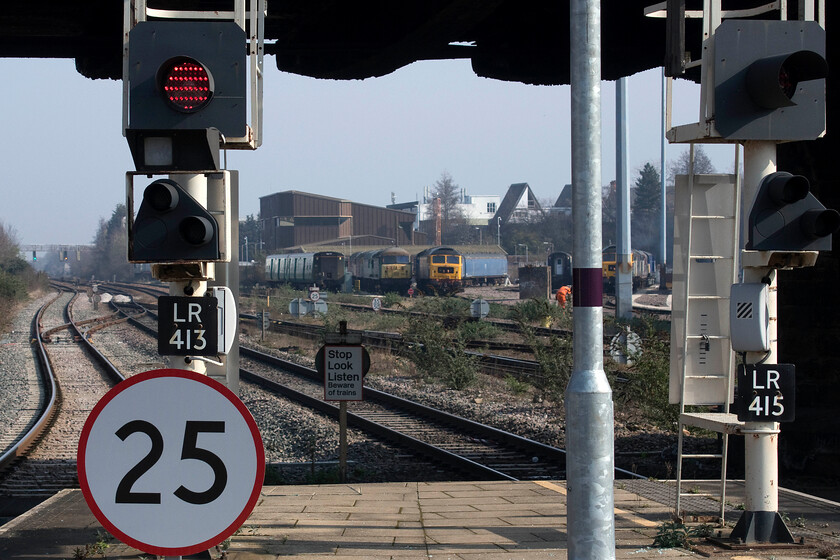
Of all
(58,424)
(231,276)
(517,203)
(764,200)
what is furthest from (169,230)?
(517,203)

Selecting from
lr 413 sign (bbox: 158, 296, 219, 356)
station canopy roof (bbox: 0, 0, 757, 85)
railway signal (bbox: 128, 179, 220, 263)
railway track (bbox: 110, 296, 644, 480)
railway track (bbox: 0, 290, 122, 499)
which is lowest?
railway track (bbox: 0, 290, 122, 499)

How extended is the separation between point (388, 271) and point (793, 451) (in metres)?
44.9

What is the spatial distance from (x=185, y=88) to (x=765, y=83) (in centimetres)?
334

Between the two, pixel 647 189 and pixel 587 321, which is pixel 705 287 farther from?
pixel 647 189

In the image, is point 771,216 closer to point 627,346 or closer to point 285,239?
point 627,346

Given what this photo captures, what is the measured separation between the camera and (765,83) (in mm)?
5410

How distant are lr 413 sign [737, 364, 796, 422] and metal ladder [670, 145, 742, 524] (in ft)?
2.59

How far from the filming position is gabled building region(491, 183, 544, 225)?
378 feet

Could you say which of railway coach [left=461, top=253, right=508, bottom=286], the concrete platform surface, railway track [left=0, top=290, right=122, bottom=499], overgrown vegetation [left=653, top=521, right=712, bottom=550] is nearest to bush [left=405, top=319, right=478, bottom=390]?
railway track [left=0, top=290, right=122, bottom=499]

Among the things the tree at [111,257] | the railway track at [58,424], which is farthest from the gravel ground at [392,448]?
the tree at [111,257]

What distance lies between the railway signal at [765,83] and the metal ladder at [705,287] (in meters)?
0.77

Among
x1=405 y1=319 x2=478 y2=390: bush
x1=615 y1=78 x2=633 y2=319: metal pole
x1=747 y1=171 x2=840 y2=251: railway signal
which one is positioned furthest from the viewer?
x1=615 y1=78 x2=633 y2=319: metal pole

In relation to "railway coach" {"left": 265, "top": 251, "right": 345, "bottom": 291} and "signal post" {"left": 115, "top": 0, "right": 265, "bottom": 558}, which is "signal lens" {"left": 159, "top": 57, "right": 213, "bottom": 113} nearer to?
"signal post" {"left": 115, "top": 0, "right": 265, "bottom": 558}

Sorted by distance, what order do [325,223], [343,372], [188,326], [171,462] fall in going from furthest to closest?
[325,223] → [343,372] → [188,326] → [171,462]
